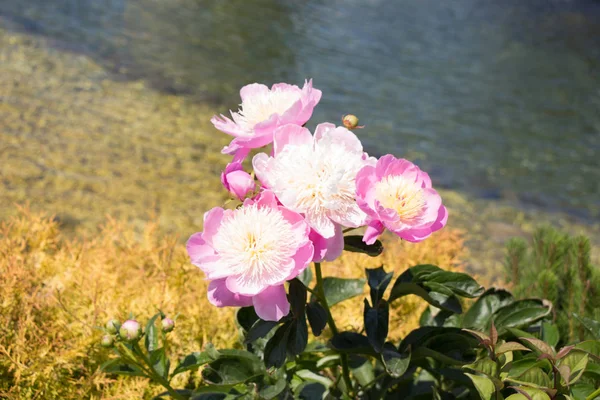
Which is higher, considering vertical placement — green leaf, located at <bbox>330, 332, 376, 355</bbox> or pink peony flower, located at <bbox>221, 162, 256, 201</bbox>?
pink peony flower, located at <bbox>221, 162, 256, 201</bbox>

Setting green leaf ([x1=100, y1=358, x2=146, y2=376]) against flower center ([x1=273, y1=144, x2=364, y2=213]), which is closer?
flower center ([x1=273, y1=144, x2=364, y2=213])

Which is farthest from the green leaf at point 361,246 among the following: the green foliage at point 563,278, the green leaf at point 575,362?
the green foliage at point 563,278

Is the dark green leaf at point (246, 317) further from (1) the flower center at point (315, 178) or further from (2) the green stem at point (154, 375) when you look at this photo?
(1) the flower center at point (315, 178)

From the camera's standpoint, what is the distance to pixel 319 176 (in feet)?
3.62

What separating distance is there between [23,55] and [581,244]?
550cm

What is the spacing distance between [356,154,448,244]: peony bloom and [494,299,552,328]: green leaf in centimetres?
51

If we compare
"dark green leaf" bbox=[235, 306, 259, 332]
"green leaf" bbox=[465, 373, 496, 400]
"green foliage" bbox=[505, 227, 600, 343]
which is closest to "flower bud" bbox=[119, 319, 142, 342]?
"dark green leaf" bbox=[235, 306, 259, 332]

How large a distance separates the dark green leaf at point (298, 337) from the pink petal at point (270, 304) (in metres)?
0.16

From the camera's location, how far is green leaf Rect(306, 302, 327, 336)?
1.27 metres

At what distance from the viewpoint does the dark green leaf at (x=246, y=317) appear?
1.48 metres

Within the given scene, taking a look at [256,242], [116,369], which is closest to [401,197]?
[256,242]

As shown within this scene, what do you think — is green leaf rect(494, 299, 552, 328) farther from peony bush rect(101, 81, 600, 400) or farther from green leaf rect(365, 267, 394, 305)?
green leaf rect(365, 267, 394, 305)

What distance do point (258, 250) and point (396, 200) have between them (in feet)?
0.91

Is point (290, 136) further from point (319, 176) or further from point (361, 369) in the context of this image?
point (361, 369)
